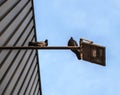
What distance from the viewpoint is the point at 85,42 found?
1672 cm

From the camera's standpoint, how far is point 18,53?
72.5ft

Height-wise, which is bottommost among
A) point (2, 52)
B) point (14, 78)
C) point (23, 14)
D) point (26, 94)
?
point (26, 94)

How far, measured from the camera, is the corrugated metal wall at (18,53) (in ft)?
63.5

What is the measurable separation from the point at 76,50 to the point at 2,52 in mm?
3814

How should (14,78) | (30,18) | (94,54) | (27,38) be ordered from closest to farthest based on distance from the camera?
(94,54) → (14,78) → (27,38) → (30,18)

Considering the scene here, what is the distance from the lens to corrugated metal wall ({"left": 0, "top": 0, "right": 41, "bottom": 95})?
1934 cm

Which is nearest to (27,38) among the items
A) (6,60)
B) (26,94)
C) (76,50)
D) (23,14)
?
(23,14)

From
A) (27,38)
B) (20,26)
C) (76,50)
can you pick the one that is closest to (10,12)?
(20,26)

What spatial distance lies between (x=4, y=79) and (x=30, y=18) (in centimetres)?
846

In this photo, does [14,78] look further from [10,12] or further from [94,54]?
[94,54]

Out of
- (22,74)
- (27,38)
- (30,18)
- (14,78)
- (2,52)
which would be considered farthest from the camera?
(30,18)

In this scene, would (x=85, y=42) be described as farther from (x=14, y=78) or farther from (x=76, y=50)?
(x=14, y=78)

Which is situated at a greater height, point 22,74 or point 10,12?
point 10,12

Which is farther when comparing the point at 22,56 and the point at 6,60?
the point at 22,56
